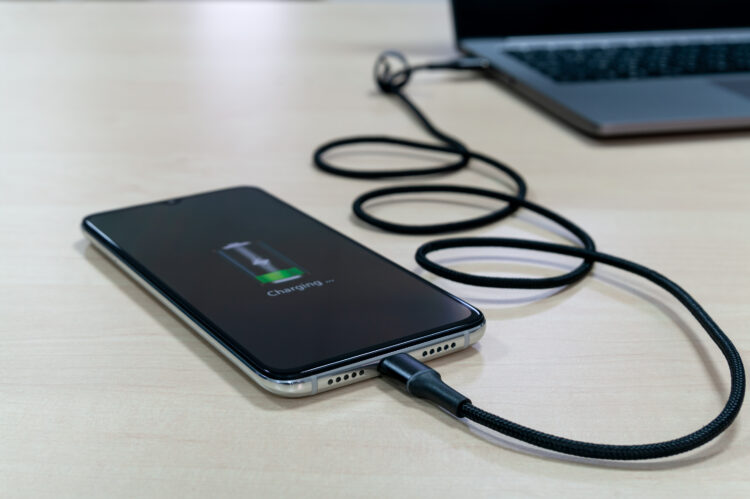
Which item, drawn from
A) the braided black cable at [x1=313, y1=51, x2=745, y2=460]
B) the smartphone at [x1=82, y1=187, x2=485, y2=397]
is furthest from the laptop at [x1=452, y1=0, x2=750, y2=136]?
the smartphone at [x1=82, y1=187, x2=485, y2=397]

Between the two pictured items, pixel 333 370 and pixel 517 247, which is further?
pixel 517 247

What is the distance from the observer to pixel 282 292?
0.41 metres

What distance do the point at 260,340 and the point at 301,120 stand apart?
1.38 feet

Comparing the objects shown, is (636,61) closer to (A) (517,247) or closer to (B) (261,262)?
(A) (517,247)

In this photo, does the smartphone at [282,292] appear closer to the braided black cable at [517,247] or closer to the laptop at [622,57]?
the braided black cable at [517,247]

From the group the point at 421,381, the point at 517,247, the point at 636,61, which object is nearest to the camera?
the point at 421,381

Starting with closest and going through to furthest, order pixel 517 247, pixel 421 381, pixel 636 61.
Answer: pixel 421 381
pixel 517 247
pixel 636 61

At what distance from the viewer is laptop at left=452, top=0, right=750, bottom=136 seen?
Answer: 0.71 metres

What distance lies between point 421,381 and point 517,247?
0.57 feet

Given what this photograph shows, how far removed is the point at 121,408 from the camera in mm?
343

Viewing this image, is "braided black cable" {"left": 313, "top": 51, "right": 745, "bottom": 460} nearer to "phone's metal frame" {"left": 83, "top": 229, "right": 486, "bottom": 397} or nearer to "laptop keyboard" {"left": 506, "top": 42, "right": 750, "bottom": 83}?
"phone's metal frame" {"left": 83, "top": 229, "right": 486, "bottom": 397}

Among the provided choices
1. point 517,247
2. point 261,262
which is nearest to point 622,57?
point 517,247

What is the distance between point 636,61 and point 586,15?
93 mm

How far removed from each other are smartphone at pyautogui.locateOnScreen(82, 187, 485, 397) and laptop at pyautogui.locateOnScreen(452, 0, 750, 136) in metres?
0.34
